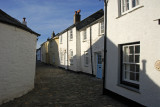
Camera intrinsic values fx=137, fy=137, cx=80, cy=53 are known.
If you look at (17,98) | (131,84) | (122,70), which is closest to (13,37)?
(17,98)

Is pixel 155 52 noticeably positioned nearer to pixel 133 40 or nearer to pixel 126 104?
pixel 133 40

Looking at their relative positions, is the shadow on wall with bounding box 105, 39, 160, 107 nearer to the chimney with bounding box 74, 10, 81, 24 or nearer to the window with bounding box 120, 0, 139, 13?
the window with bounding box 120, 0, 139, 13

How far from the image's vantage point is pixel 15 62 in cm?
684

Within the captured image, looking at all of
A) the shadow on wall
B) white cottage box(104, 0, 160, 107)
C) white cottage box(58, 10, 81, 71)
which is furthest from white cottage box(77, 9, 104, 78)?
the shadow on wall

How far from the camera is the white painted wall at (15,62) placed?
20.0ft

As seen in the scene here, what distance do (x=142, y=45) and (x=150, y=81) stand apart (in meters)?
1.34

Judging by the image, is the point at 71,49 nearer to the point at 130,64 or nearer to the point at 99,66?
the point at 99,66

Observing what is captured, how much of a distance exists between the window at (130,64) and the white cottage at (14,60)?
522 centimetres

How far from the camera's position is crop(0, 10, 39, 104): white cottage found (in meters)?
6.08

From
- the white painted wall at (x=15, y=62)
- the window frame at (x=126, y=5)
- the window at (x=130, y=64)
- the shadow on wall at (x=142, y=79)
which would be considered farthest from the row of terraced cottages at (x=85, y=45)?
the white painted wall at (x=15, y=62)

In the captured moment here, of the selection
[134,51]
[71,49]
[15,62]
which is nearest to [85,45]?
[71,49]

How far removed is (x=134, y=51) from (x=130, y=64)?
658 millimetres

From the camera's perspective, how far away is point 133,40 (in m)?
5.61

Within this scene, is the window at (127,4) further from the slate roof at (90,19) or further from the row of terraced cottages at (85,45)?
the slate roof at (90,19)
